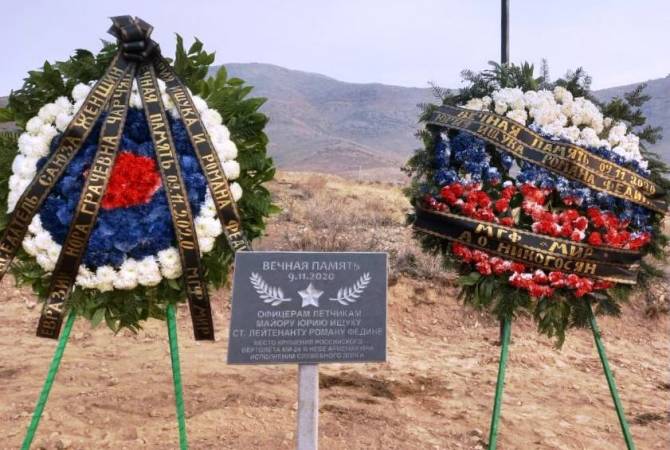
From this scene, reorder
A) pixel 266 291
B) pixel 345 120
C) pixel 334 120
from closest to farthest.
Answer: pixel 266 291 < pixel 345 120 < pixel 334 120

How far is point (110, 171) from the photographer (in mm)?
3336

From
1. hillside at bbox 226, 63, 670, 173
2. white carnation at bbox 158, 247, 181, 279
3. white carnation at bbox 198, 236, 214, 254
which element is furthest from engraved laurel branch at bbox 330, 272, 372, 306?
hillside at bbox 226, 63, 670, 173

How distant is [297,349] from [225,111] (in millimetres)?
1522

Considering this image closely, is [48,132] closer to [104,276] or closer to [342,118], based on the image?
[104,276]

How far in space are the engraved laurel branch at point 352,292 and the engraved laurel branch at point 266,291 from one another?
28cm

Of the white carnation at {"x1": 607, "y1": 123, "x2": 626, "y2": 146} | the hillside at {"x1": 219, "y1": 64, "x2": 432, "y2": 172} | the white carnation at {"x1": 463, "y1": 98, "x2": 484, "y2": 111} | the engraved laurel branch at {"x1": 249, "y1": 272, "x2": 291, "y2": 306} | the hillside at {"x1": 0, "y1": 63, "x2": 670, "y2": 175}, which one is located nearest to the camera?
the engraved laurel branch at {"x1": 249, "y1": 272, "x2": 291, "y2": 306}

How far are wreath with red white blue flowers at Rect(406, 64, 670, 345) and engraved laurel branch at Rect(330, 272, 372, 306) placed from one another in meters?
Answer: 0.74

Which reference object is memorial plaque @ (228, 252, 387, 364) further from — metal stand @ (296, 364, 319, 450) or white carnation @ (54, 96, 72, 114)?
white carnation @ (54, 96, 72, 114)

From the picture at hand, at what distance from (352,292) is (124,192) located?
1375mm

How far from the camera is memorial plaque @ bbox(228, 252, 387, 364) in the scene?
3.16 m

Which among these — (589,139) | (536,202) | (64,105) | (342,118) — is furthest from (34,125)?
(342,118)

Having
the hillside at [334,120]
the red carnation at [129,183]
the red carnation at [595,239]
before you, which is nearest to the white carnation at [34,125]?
the red carnation at [129,183]

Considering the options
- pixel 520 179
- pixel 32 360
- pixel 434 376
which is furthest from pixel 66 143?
pixel 434 376

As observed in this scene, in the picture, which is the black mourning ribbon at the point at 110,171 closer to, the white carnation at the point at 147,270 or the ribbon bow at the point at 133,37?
the ribbon bow at the point at 133,37
